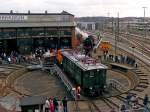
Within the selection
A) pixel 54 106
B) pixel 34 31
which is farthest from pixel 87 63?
pixel 34 31

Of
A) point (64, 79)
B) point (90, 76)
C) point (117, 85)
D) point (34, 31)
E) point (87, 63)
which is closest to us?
point (90, 76)

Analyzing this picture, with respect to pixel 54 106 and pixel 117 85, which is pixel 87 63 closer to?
pixel 117 85

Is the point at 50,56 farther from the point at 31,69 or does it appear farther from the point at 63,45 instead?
the point at 63,45

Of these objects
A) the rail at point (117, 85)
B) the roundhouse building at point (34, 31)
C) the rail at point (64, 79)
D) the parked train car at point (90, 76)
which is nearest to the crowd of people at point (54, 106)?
the rail at point (64, 79)

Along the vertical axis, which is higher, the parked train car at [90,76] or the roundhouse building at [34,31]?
the roundhouse building at [34,31]

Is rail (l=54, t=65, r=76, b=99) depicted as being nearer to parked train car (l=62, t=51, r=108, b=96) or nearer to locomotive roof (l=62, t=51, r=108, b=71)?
parked train car (l=62, t=51, r=108, b=96)

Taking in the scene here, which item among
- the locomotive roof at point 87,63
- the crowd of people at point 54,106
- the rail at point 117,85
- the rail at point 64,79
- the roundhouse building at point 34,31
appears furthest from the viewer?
the roundhouse building at point 34,31

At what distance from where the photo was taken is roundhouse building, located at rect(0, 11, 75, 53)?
51500 millimetres

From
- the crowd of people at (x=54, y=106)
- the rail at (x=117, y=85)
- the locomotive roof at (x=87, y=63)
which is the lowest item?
the rail at (x=117, y=85)

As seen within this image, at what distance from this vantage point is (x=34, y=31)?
53.7 metres

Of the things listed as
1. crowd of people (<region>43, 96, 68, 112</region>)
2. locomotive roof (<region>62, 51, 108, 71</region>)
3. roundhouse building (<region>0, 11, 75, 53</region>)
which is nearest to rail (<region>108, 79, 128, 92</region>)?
locomotive roof (<region>62, 51, 108, 71</region>)

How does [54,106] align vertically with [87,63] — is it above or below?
below

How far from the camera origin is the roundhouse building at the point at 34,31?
5150cm

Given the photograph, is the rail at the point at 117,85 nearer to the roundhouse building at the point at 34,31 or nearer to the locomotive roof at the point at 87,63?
the locomotive roof at the point at 87,63
